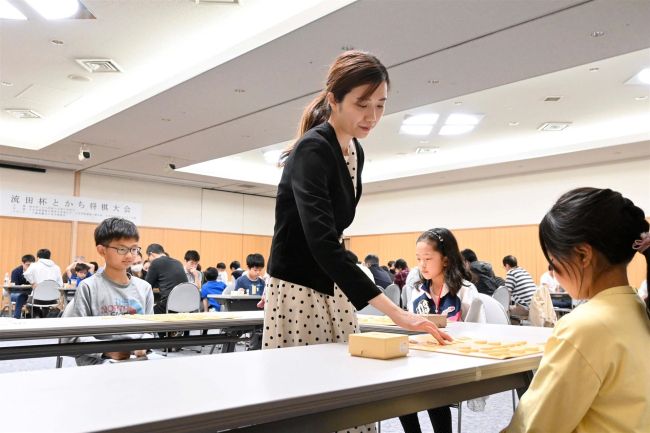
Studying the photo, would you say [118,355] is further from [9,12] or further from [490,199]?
[490,199]

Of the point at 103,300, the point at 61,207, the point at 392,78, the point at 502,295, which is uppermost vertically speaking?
the point at 392,78

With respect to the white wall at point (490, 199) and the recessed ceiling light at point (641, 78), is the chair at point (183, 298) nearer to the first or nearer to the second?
the recessed ceiling light at point (641, 78)

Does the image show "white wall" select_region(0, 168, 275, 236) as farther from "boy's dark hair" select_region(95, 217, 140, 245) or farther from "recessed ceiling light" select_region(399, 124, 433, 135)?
"boy's dark hair" select_region(95, 217, 140, 245)

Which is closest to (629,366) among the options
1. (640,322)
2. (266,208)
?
(640,322)

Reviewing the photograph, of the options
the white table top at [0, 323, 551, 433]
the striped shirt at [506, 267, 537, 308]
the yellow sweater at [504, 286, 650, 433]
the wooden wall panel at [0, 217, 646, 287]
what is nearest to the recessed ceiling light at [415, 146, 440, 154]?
the wooden wall panel at [0, 217, 646, 287]

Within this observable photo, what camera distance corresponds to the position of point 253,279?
652cm

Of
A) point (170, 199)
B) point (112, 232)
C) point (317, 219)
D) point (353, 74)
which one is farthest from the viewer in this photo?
point (170, 199)

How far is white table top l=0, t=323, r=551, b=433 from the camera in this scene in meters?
0.66

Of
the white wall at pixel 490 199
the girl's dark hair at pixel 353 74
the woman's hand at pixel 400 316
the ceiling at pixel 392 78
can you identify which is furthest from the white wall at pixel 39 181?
the woman's hand at pixel 400 316

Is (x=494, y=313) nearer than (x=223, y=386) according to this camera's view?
No

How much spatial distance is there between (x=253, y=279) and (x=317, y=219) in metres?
5.41

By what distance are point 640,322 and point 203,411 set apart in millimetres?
781

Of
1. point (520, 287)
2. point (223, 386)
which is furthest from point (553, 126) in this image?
point (223, 386)

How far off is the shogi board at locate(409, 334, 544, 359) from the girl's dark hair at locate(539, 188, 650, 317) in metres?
0.32
